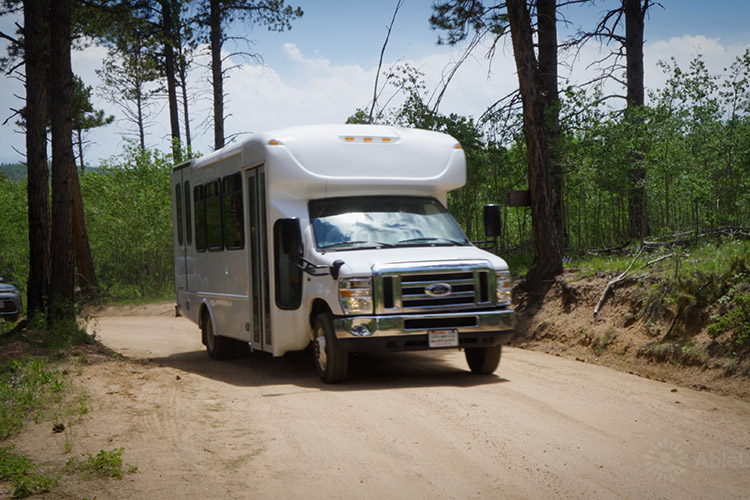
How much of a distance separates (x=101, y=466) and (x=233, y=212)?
625 centimetres

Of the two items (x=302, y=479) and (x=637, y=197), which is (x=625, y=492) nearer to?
(x=302, y=479)

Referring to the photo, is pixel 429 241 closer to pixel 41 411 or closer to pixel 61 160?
pixel 41 411

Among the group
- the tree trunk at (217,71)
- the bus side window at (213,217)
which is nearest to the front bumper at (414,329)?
the bus side window at (213,217)

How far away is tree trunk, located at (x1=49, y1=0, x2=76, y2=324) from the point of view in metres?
15.8

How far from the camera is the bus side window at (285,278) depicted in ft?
36.1

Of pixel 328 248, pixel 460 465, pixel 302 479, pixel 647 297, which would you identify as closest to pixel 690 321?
pixel 647 297

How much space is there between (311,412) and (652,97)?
458 inches

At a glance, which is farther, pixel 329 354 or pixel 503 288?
pixel 503 288

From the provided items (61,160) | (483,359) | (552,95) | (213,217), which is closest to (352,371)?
(483,359)

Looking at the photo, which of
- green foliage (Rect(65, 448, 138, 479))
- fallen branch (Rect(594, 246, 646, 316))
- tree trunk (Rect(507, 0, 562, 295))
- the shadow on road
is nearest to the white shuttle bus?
the shadow on road

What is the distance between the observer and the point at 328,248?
10.5m

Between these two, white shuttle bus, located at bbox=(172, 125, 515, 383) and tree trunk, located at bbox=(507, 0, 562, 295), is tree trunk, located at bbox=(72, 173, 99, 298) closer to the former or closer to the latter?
white shuttle bus, located at bbox=(172, 125, 515, 383)

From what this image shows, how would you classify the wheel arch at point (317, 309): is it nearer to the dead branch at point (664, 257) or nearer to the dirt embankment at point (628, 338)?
the dirt embankment at point (628, 338)

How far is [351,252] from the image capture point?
409 inches
